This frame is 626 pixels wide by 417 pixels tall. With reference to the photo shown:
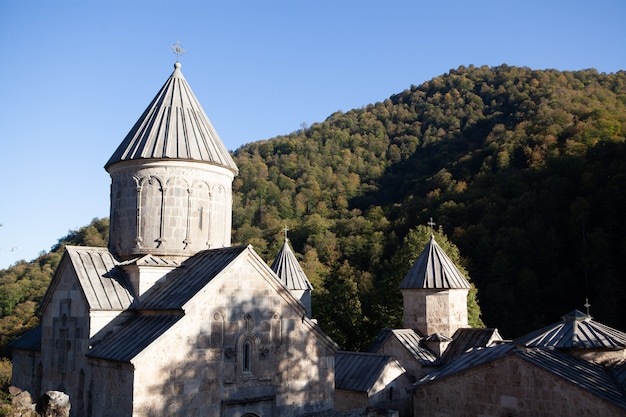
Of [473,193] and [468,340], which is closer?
[468,340]

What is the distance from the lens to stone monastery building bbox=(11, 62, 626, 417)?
8695 millimetres

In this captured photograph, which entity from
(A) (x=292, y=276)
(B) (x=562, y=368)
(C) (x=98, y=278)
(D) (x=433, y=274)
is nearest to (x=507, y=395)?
(B) (x=562, y=368)

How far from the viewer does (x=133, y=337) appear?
8969mm

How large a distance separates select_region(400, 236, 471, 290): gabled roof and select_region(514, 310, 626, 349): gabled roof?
10.6ft

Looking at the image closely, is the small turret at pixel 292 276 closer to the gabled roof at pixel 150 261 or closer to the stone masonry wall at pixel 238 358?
the gabled roof at pixel 150 261

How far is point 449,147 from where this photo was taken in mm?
54812

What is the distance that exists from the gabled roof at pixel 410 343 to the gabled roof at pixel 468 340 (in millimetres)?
532

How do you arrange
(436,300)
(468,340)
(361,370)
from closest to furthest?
(361,370), (468,340), (436,300)

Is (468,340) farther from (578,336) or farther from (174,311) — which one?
(174,311)

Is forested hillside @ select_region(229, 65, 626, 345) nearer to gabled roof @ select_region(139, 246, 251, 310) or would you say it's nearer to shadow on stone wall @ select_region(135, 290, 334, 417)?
shadow on stone wall @ select_region(135, 290, 334, 417)

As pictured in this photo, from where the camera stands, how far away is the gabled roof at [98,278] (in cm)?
970

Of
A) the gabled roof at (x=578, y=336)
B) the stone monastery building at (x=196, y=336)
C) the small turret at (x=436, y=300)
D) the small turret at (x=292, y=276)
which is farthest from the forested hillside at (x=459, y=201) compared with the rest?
the stone monastery building at (x=196, y=336)

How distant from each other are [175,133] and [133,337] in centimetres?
448

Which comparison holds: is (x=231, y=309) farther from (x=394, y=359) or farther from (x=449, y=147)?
(x=449, y=147)
